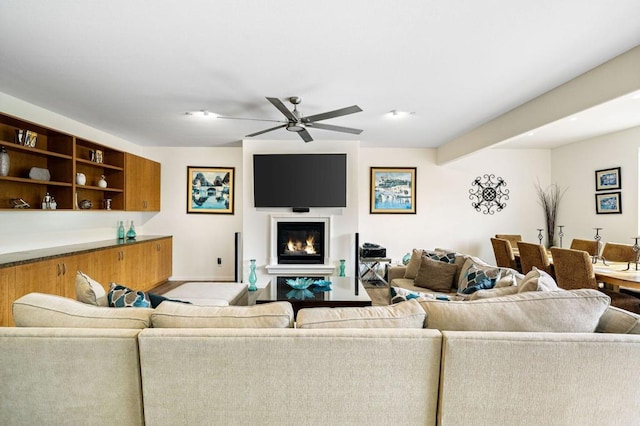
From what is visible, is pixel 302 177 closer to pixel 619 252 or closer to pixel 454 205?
pixel 454 205

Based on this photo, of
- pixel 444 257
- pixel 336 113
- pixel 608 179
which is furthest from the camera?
pixel 608 179

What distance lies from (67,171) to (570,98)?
524 centimetres

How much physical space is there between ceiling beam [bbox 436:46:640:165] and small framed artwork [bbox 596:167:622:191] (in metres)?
2.08

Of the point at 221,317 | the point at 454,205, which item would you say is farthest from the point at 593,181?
the point at 221,317

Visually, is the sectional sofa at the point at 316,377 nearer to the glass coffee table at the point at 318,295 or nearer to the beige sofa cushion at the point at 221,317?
the beige sofa cushion at the point at 221,317

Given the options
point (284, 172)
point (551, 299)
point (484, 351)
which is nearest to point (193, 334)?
point (484, 351)

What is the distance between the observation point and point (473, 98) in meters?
3.15

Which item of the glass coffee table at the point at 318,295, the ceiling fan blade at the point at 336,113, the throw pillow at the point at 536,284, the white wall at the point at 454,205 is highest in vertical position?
the ceiling fan blade at the point at 336,113

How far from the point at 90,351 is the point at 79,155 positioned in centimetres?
393

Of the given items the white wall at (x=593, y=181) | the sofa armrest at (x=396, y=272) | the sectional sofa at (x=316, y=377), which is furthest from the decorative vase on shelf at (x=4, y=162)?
the white wall at (x=593, y=181)

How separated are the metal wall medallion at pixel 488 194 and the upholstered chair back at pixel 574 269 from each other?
252 cm

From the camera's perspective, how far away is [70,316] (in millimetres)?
1371

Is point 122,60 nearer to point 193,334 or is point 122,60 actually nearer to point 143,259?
point 193,334

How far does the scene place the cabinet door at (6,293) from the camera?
2550mm
